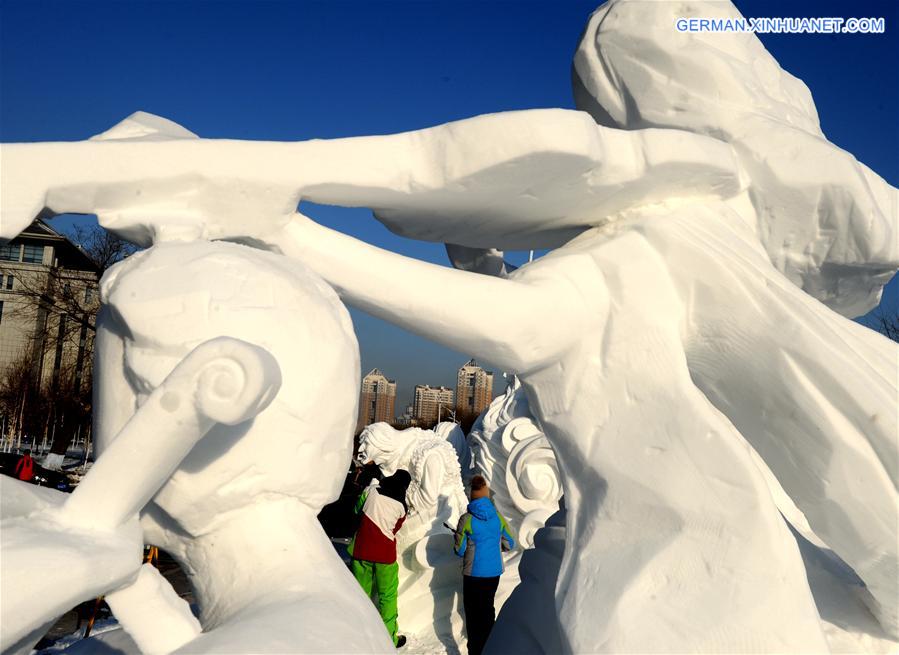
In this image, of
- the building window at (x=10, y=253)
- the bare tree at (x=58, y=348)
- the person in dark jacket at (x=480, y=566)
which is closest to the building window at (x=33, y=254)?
the building window at (x=10, y=253)

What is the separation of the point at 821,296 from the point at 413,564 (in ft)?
9.40

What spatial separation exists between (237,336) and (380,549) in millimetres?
2709

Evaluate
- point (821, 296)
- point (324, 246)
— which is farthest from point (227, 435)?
point (821, 296)

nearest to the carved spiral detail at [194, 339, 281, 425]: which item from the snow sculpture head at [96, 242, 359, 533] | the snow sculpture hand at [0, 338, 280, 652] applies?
the snow sculpture hand at [0, 338, 280, 652]

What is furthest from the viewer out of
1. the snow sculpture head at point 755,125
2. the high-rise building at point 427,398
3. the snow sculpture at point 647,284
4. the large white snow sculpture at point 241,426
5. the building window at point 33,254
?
the high-rise building at point 427,398

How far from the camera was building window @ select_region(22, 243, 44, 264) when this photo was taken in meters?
23.6

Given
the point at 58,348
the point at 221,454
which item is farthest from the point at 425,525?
the point at 58,348

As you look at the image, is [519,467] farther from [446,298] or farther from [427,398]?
[427,398]

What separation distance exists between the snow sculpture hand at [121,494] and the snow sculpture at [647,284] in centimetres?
56

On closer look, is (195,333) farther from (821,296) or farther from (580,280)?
(821,296)

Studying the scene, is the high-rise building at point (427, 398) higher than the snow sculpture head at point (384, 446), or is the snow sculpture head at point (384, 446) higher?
the snow sculpture head at point (384, 446)

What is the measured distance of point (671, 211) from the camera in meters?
2.19

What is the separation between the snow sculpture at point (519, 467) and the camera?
4918mm

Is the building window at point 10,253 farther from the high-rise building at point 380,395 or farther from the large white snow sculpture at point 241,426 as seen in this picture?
the high-rise building at point 380,395
